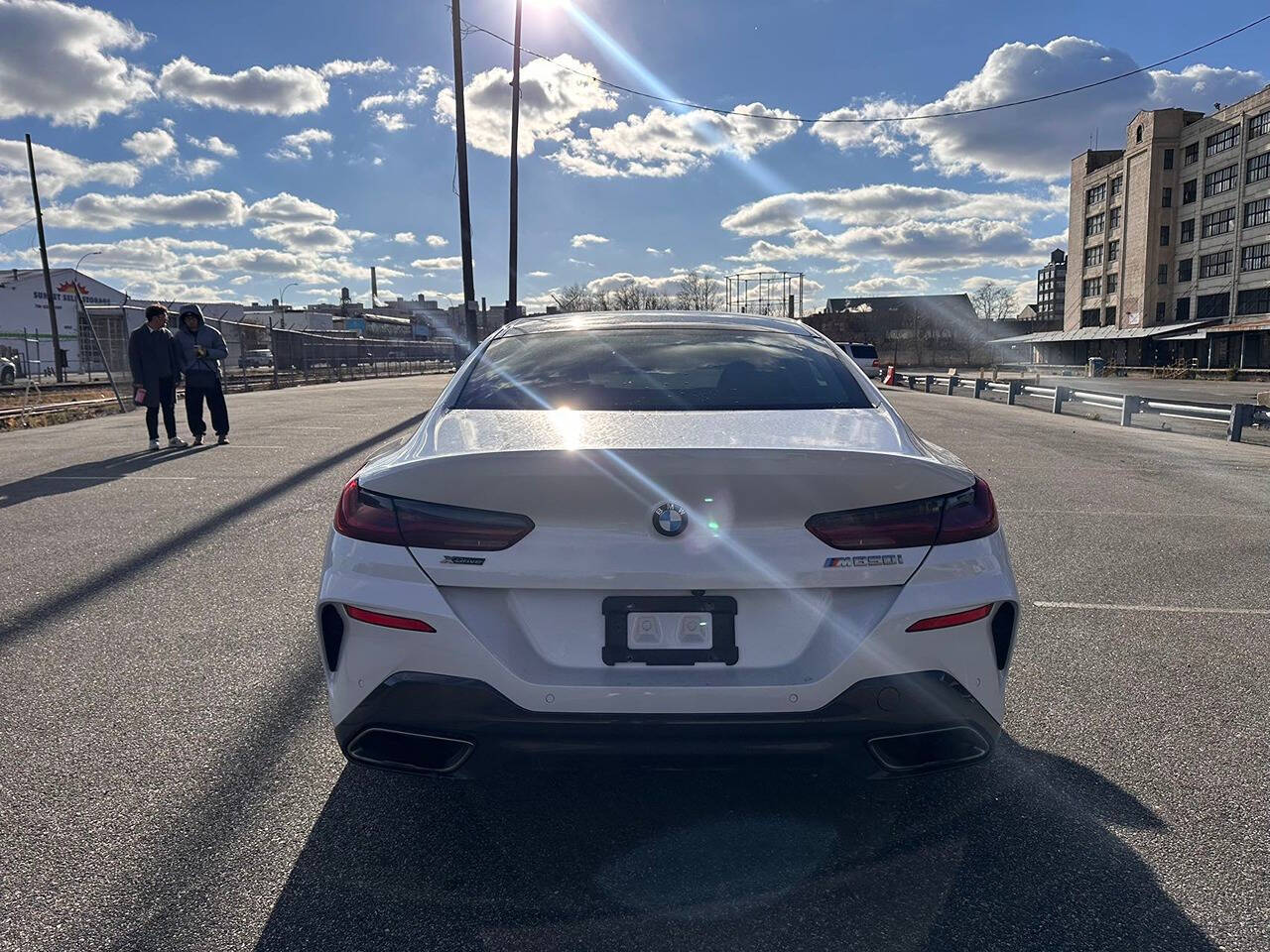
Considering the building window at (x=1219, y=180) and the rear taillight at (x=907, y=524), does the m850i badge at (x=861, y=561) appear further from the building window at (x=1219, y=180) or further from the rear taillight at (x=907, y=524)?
the building window at (x=1219, y=180)

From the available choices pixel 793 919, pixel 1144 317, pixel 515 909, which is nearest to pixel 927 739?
pixel 793 919

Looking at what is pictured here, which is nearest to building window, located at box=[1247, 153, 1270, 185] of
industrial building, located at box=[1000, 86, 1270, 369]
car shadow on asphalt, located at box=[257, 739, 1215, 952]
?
industrial building, located at box=[1000, 86, 1270, 369]

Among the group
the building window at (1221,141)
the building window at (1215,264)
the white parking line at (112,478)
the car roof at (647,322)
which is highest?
the building window at (1221,141)

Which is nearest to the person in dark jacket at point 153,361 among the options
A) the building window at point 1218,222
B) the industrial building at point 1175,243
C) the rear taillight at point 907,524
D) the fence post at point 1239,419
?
the rear taillight at point 907,524

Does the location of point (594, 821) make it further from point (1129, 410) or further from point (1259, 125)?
point (1259, 125)

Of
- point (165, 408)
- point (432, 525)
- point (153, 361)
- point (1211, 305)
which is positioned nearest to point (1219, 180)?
point (1211, 305)

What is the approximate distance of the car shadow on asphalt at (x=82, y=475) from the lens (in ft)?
27.5

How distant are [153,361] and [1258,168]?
69.5 metres

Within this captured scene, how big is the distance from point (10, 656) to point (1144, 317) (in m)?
76.9

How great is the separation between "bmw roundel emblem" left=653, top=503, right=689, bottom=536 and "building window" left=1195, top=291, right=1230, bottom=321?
71531 millimetres

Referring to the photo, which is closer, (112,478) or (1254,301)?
(112,478)

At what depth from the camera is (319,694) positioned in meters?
3.69

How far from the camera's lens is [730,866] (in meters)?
2.54

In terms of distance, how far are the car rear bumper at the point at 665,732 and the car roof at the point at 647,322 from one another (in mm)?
1989
